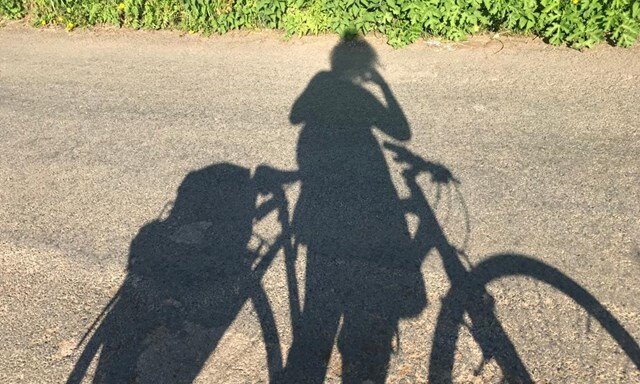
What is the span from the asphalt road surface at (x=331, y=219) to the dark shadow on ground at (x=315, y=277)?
2 centimetres

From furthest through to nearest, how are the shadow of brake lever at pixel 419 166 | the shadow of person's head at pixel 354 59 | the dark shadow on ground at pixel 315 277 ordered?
the shadow of person's head at pixel 354 59, the shadow of brake lever at pixel 419 166, the dark shadow on ground at pixel 315 277

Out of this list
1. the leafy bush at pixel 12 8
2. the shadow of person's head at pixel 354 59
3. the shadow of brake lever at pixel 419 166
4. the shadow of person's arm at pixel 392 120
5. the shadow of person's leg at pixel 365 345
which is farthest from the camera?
the leafy bush at pixel 12 8

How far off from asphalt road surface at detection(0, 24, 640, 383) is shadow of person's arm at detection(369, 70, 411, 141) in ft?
0.11

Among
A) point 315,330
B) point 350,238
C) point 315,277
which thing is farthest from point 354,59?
point 315,330

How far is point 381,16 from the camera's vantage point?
23.4 ft

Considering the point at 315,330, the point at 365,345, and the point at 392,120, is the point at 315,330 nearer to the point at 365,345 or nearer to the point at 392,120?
the point at 365,345

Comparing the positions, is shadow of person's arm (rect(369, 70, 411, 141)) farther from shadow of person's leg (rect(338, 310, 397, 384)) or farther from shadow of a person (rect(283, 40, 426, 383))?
shadow of person's leg (rect(338, 310, 397, 384))

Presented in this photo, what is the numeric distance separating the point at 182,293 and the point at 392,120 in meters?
2.94

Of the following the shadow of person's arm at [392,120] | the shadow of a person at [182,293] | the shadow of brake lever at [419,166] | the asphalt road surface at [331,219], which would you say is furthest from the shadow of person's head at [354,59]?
the shadow of a person at [182,293]

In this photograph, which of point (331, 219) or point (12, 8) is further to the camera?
point (12, 8)

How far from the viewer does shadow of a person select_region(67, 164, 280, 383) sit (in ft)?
11.7

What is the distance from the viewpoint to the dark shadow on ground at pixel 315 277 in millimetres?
3494

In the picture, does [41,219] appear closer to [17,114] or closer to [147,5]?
[17,114]

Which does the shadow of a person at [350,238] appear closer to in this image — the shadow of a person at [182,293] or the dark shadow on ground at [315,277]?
the dark shadow on ground at [315,277]
